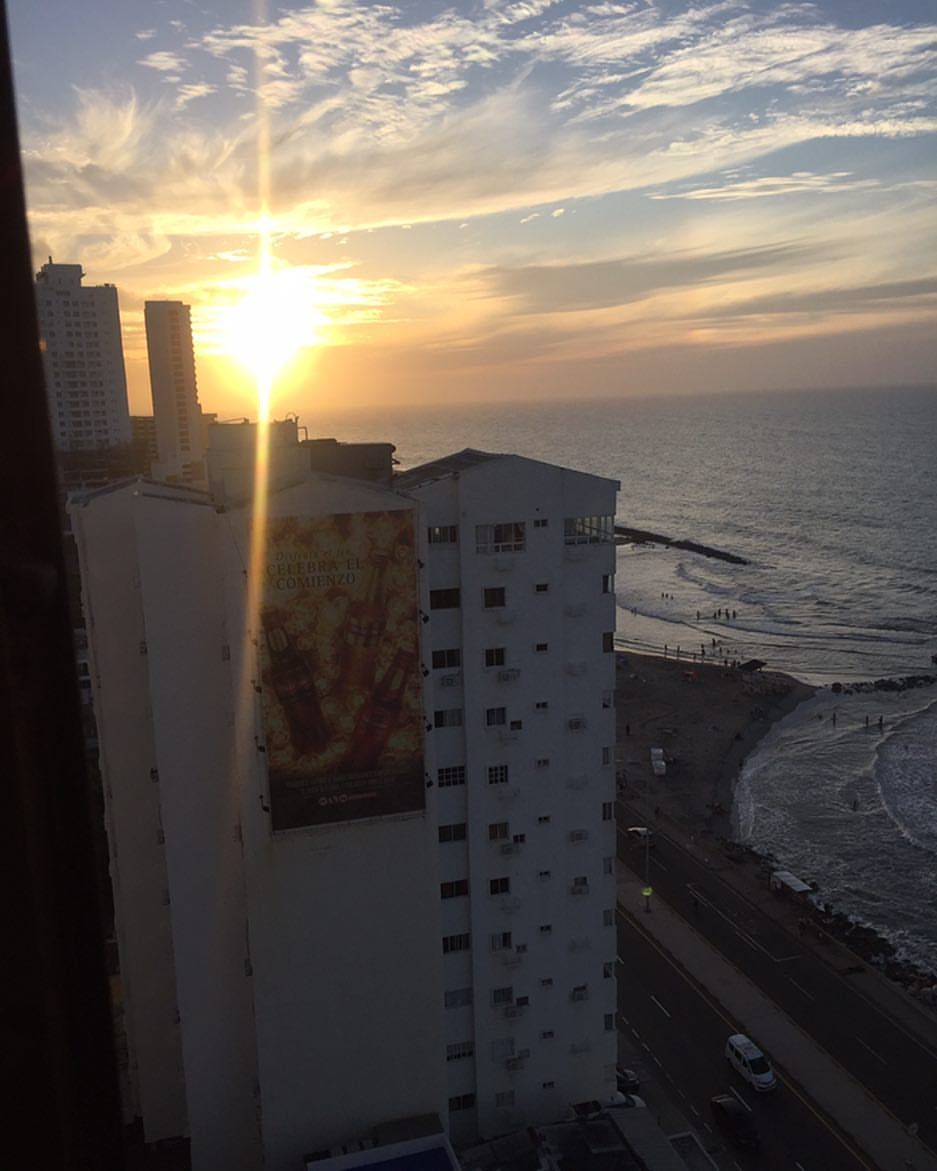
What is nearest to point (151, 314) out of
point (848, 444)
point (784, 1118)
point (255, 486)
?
point (255, 486)

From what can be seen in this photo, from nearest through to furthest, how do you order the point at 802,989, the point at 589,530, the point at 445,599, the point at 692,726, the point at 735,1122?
the point at 445,599, the point at 589,530, the point at 735,1122, the point at 802,989, the point at 692,726

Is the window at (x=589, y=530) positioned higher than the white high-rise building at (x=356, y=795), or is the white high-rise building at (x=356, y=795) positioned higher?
the window at (x=589, y=530)

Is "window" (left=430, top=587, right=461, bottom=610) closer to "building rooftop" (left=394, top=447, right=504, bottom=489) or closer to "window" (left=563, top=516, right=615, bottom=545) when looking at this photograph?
"building rooftop" (left=394, top=447, right=504, bottom=489)

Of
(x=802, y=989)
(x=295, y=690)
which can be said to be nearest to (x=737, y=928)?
(x=802, y=989)

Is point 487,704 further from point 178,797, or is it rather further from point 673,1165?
point 673,1165

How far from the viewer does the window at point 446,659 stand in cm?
1888

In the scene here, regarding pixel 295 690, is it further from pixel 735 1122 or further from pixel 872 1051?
pixel 872 1051

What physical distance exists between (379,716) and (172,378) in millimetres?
66263

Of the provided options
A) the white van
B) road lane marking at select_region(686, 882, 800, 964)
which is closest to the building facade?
the white van

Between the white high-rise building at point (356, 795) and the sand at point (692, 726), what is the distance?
20164 mm

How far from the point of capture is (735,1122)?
869 inches

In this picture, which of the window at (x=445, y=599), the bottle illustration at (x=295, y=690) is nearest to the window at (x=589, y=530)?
the window at (x=445, y=599)

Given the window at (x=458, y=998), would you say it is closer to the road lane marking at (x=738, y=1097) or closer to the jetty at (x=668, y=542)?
the road lane marking at (x=738, y=1097)

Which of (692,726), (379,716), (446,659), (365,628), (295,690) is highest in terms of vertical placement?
(365,628)
